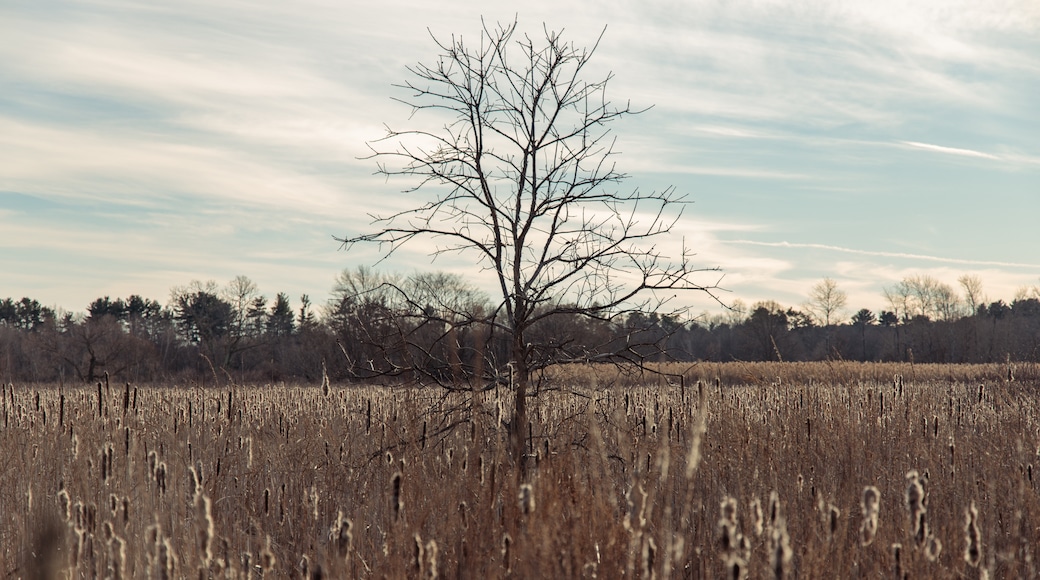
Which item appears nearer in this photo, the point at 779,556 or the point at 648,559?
the point at 779,556

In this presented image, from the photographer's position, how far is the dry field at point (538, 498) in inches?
118

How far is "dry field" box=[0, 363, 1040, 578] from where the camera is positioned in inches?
118

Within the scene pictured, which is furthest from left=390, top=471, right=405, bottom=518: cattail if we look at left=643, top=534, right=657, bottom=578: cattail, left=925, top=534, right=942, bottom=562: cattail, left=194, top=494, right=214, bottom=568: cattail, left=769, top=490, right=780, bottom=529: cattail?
left=925, top=534, right=942, bottom=562: cattail

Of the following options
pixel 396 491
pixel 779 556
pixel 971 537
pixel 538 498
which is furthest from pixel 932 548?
pixel 396 491

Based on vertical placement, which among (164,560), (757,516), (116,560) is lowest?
(116,560)

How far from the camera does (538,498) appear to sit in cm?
352

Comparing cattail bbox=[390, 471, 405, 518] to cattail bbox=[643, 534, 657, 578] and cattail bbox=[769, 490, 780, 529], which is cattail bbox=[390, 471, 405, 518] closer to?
cattail bbox=[643, 534, 657, 578]

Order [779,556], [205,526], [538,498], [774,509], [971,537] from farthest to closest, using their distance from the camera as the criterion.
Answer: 1. [538,498]
2. [205,526]
3. [971,537]
4. [774,509]
5. [779,556]

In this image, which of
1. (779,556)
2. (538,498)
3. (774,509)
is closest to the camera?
(779,556)

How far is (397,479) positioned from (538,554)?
2.54 feet

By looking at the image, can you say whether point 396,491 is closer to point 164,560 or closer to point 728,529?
point 164,560

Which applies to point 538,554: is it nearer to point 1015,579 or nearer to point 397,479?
point 397,479

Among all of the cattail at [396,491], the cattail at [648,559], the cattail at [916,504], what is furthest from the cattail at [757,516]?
the cattail at [396,491]

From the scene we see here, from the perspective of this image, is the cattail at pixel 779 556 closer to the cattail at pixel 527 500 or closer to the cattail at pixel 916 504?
the cattail at pixel 916 504
